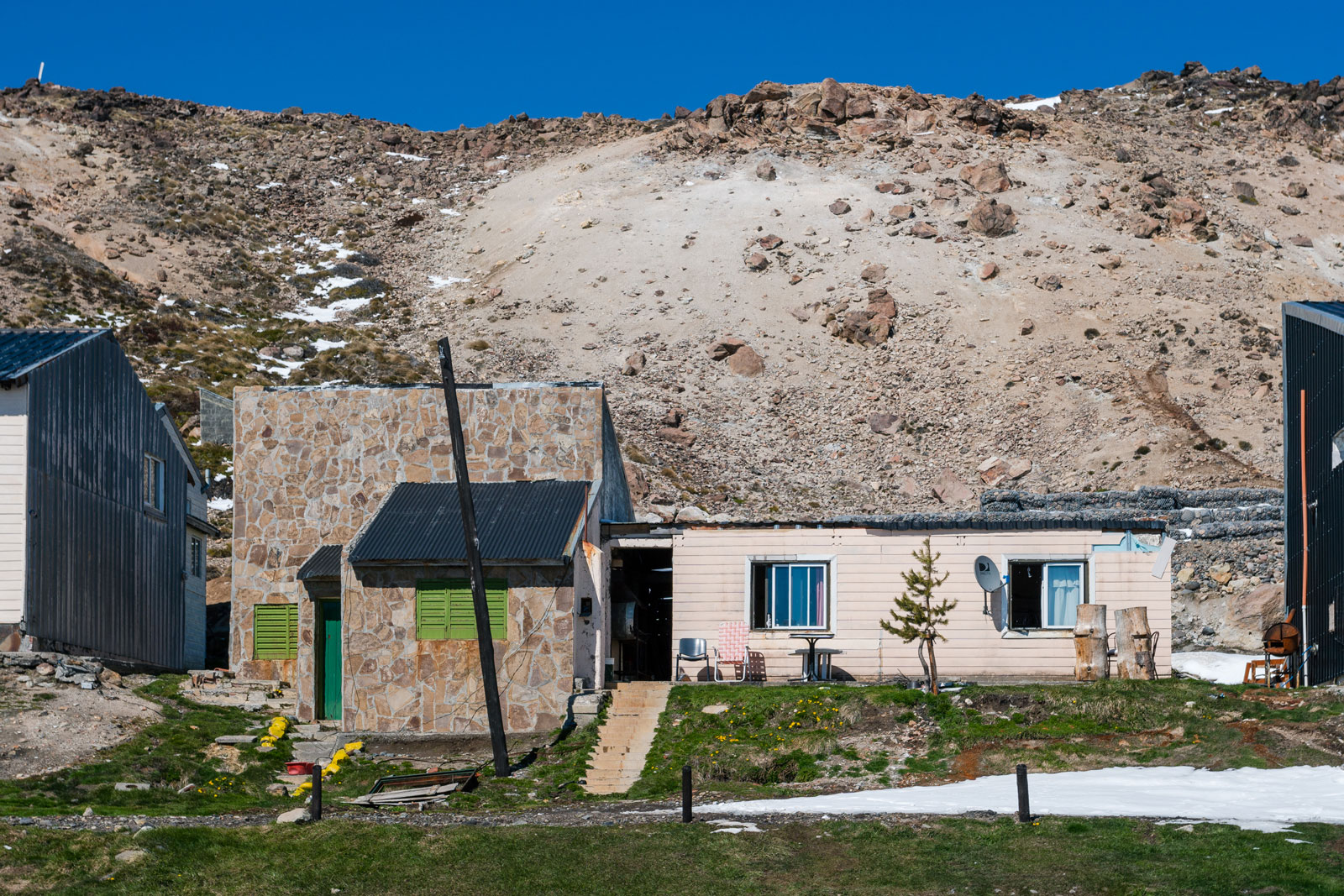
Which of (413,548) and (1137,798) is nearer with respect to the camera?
(1137,798)

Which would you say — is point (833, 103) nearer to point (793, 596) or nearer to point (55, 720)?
point (793, 596)

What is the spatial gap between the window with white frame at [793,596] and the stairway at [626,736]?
3.01 m

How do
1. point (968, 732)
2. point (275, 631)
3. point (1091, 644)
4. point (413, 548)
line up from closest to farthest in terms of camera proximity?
point (968, 732) < point (413, 548) < point (1091, 644) < point (275, 631)

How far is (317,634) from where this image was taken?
27641mm

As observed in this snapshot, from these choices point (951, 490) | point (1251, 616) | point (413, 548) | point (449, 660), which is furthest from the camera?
point (951, 490)

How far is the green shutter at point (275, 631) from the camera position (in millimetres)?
30438

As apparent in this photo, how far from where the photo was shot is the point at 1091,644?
2695 centimetres

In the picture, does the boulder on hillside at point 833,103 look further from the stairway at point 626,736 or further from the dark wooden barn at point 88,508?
the stairway at point 626,736

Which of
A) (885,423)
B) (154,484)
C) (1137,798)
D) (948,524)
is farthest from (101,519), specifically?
(885,423)

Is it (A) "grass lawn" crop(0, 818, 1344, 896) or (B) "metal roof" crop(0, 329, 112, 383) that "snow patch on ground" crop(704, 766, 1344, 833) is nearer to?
(A) "grass lawn" crop(0, 818, 1344, 896)

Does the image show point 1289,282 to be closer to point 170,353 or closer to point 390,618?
point 170,353

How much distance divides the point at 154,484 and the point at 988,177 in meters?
59.9

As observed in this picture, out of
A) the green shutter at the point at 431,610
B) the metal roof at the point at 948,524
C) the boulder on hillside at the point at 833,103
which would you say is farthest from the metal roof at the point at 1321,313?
the boulder on hillside at the point at 833,103

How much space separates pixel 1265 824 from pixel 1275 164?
8241 cm
